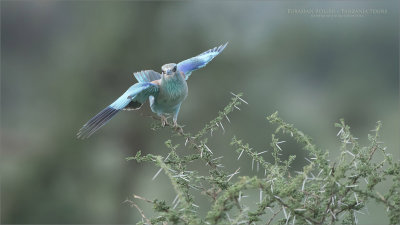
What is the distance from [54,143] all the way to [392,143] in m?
6.72

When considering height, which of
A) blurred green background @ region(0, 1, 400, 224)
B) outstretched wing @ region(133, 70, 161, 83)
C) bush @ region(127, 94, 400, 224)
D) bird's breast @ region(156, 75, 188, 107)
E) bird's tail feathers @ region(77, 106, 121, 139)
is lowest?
bush @ region(127, 94, 400, 224)

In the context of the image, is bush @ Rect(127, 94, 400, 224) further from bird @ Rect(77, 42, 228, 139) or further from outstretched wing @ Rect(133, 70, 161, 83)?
outstretched wing @ Rect(133, 70, 161, 83)

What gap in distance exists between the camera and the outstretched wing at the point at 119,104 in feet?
10.6

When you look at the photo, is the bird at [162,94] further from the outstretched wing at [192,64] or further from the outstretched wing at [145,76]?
the outstretched wing at [192,64]

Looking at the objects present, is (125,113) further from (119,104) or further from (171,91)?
(119,104)

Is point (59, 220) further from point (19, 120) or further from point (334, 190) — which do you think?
point (334, 190)

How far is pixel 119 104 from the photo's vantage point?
3.48 meters

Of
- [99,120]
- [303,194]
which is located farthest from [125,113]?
[303,194]

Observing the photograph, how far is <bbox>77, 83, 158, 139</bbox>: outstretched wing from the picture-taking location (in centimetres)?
324

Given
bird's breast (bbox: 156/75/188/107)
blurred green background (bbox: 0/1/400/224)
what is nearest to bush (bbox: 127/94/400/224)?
bird's breast (bbox: 156/75/188/107)

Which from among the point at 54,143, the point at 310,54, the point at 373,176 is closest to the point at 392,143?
the point at 54,143

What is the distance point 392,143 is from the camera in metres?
11.3

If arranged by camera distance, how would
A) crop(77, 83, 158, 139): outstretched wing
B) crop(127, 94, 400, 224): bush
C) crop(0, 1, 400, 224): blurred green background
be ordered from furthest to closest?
crop(0, 1, 400, 224): blurred green background < crop(77, 83, 158, 139): outstretched wing < crop(127, 94, 400, 224): bush

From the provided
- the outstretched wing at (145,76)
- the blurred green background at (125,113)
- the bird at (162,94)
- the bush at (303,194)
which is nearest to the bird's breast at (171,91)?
the bird at (162,94)
